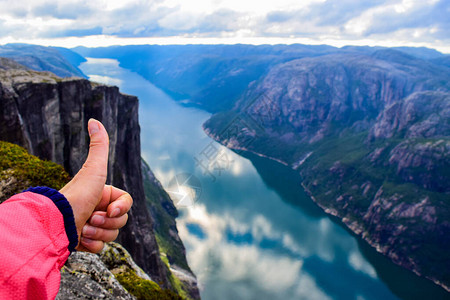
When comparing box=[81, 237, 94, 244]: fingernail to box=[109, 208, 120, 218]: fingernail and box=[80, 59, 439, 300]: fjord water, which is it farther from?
box=[80, 59, 439, 300]: fjord water

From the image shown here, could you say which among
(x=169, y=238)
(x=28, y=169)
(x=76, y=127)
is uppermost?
(x=28, y=169)

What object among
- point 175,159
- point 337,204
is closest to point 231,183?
point 175,159

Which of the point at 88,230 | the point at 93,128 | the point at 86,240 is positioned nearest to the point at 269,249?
the point at 86,240

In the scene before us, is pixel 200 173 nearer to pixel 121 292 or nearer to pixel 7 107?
pixel 7 107

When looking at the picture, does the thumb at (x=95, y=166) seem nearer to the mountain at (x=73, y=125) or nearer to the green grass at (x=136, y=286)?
the green grass at (x=136, y=286)

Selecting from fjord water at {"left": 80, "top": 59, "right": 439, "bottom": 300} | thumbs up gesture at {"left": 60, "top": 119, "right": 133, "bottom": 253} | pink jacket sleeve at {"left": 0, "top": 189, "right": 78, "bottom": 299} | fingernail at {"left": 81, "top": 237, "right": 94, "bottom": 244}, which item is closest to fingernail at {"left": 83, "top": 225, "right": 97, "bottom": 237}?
thumbs up gesture at {"left": 60, "top": 119, "right": 133, "bottom": 253}

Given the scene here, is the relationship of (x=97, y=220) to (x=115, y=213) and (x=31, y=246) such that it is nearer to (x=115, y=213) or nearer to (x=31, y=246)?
(x=115, y=213)

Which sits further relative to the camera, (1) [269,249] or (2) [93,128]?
(1) [269,249]
